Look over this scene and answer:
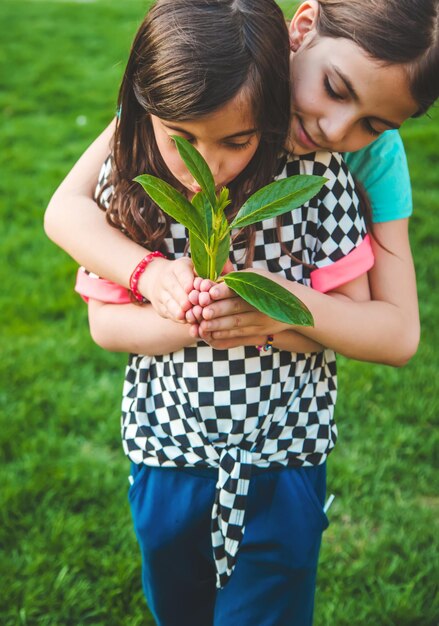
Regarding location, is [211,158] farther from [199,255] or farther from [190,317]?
[190,317]

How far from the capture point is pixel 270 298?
1.31 meters

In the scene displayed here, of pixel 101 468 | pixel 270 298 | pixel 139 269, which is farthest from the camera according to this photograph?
pixel 101 468

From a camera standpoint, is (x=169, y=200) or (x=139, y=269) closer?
(x=169, y=200)

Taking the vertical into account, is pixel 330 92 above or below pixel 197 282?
above

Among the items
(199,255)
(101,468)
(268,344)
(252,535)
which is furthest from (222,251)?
(101,468)

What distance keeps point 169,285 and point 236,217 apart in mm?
211

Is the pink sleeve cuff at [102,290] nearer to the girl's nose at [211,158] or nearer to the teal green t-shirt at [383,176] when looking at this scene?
the girl's nose at [211,158]

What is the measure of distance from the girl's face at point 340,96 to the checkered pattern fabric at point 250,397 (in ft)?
0.26

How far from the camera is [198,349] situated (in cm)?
167

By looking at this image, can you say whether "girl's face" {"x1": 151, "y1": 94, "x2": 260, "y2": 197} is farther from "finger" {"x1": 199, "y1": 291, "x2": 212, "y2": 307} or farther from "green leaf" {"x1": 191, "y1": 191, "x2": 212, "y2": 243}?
"finger" {"x1": 199, "y1": 291, "x2": 212, "y2": 307}

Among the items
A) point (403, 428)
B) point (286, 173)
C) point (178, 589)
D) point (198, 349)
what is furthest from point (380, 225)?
point (403, 428)

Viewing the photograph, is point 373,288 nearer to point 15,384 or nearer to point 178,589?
point 178,589

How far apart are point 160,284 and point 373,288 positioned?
509 millimetres

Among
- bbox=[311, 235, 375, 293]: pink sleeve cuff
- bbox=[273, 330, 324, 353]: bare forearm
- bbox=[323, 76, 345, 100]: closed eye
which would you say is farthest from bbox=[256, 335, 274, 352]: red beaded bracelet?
bbox=[323, 76, 345, 100]: closed eye
